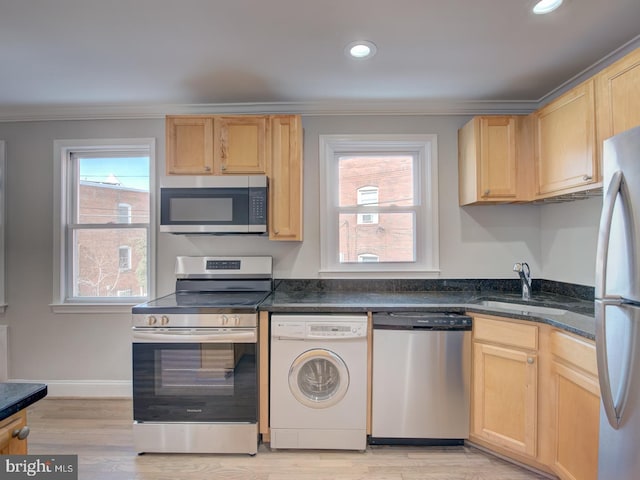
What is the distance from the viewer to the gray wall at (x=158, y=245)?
2.74m

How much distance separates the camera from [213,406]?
2.02 metres

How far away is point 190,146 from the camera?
244 cm

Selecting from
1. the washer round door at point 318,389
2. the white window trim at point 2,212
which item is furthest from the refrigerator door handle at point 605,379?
the white window trim at point 2,212

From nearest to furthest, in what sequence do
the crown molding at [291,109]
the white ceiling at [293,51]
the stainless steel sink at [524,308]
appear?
the white ceiling at [293,51], the stainless steel sink at [524,308], the crown molding at [291,109]

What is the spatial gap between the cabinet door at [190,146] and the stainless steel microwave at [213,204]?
0.39 feet

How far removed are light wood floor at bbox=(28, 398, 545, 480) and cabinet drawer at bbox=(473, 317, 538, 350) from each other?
750 mm

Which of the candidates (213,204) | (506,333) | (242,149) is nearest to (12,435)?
(213,204)

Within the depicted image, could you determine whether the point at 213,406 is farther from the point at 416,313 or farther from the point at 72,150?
the point at 72,150

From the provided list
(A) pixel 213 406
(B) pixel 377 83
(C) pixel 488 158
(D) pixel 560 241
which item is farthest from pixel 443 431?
(B) pixel 377 83

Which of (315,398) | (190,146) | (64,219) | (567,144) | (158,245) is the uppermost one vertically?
(190,146)

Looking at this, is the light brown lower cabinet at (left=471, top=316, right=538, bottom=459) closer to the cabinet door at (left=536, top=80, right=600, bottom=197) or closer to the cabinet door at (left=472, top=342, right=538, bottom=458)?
the cabinet door at (left=472, top=342, right=538, bottom=458)

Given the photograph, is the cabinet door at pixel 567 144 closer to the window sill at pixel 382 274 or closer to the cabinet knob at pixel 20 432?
the window sill at pixel 382 274

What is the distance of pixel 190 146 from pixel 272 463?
2.22m

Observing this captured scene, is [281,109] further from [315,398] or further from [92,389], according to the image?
[92,389]
